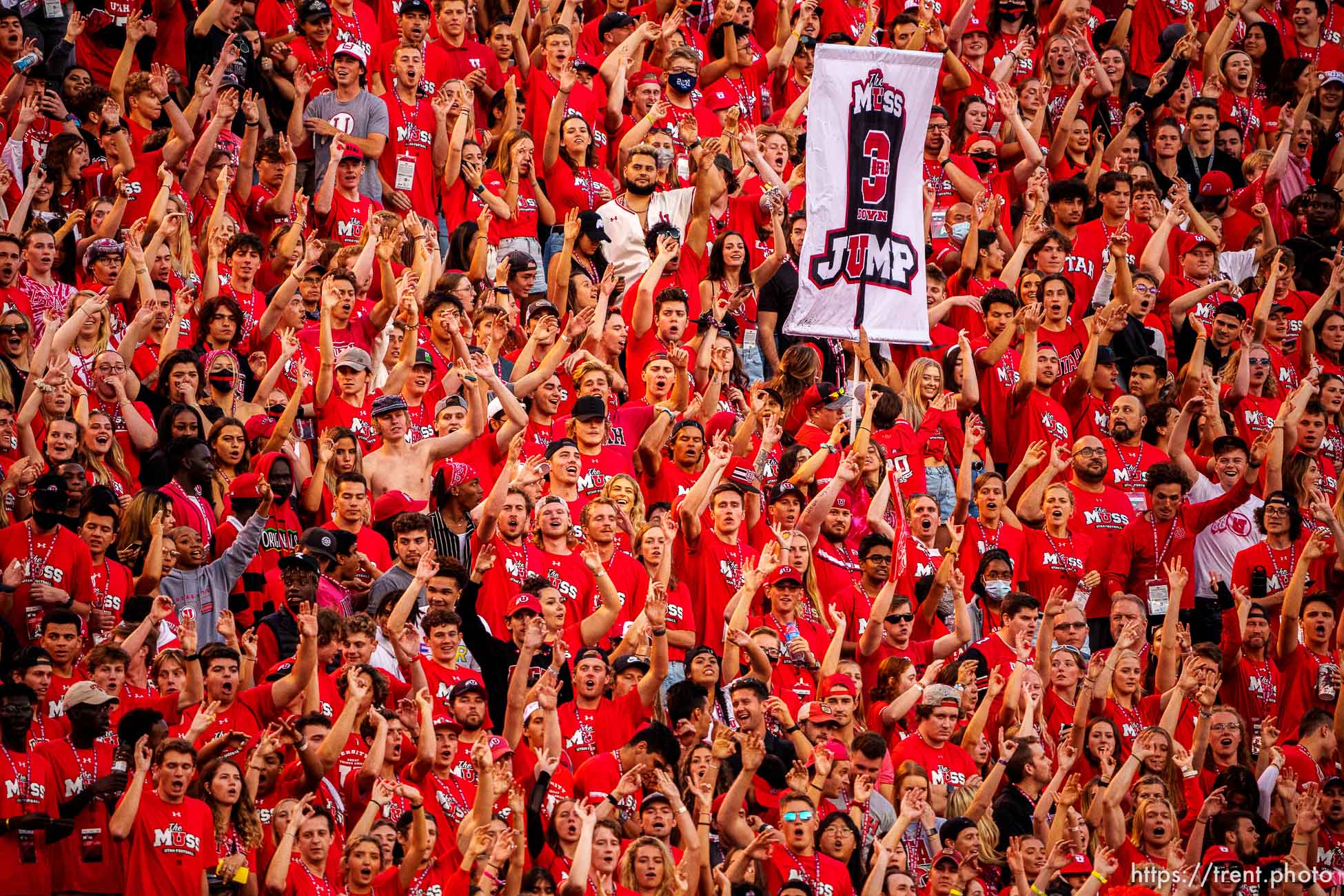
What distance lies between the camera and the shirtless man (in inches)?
468

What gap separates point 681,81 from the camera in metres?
15.0

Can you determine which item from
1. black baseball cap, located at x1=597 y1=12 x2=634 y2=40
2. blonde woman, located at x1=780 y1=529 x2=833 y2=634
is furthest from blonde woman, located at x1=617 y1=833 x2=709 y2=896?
black baseball cap, located at x1=597 y1=12 x2=634 y2=40

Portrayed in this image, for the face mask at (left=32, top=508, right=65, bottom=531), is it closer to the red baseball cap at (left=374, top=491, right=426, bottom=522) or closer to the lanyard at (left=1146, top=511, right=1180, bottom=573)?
the red baseball cap at (left=374, top=491, right=426, bottom=522)

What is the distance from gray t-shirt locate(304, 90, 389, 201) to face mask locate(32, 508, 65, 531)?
3295mm

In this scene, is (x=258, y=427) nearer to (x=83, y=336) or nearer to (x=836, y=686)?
(x=83, y=336)

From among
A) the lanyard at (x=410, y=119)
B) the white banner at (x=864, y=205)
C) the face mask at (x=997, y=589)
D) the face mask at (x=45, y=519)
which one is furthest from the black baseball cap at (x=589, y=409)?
the face mask at (x=45, y=519)

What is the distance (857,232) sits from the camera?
43.9ft

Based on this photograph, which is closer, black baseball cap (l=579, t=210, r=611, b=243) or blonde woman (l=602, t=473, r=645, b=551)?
blonde woman (l=602, t=473, r=645, b=551)

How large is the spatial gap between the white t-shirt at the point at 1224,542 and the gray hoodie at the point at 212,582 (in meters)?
5.20

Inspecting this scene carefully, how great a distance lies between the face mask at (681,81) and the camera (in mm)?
14945

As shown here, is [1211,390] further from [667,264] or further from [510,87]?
[510,87]

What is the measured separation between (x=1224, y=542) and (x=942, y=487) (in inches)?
63.1

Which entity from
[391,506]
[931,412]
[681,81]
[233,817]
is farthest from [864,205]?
[233,817]

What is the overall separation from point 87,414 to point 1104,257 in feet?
21.5
